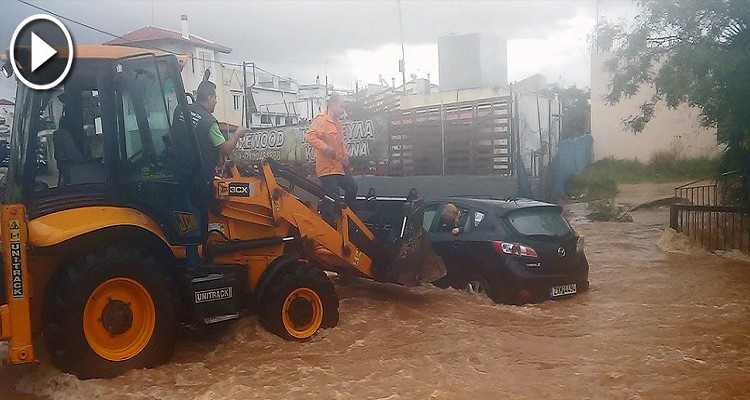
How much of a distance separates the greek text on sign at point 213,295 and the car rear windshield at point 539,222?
338 centimetres

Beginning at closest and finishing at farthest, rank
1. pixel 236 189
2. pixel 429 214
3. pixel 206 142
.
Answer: pixel 206 142 < pixel 236 189 < pixel 429 214

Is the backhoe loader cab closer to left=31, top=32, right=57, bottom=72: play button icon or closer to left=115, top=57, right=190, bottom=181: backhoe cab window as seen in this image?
left=115, top=57, right=190, bottom=181: backhoe cab window

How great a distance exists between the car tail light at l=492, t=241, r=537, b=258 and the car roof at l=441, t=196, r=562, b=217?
0.41 m

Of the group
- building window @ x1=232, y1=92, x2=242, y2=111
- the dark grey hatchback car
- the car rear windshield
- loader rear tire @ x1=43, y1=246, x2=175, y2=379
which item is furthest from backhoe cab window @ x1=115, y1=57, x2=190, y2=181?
building window @ x1=232, y1=92, x2=242, y2=111

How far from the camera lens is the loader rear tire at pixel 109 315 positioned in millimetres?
5301

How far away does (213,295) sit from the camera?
612 cm

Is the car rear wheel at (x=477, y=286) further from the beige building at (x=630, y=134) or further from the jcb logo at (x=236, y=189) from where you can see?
the beige building at (x=630, y=134)

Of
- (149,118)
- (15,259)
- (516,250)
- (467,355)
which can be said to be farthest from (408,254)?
(15,259)

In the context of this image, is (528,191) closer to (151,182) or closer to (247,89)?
(247,89)

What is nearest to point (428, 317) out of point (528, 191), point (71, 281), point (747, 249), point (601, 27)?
point (71, 281)

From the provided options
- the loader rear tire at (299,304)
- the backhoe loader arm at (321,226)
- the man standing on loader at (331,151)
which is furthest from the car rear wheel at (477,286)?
the loader rear tire at (299,304)

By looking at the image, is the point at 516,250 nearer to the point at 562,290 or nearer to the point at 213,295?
the point at 562,290

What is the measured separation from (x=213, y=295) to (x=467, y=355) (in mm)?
2254

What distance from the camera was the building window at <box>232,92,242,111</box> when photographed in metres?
10.9
